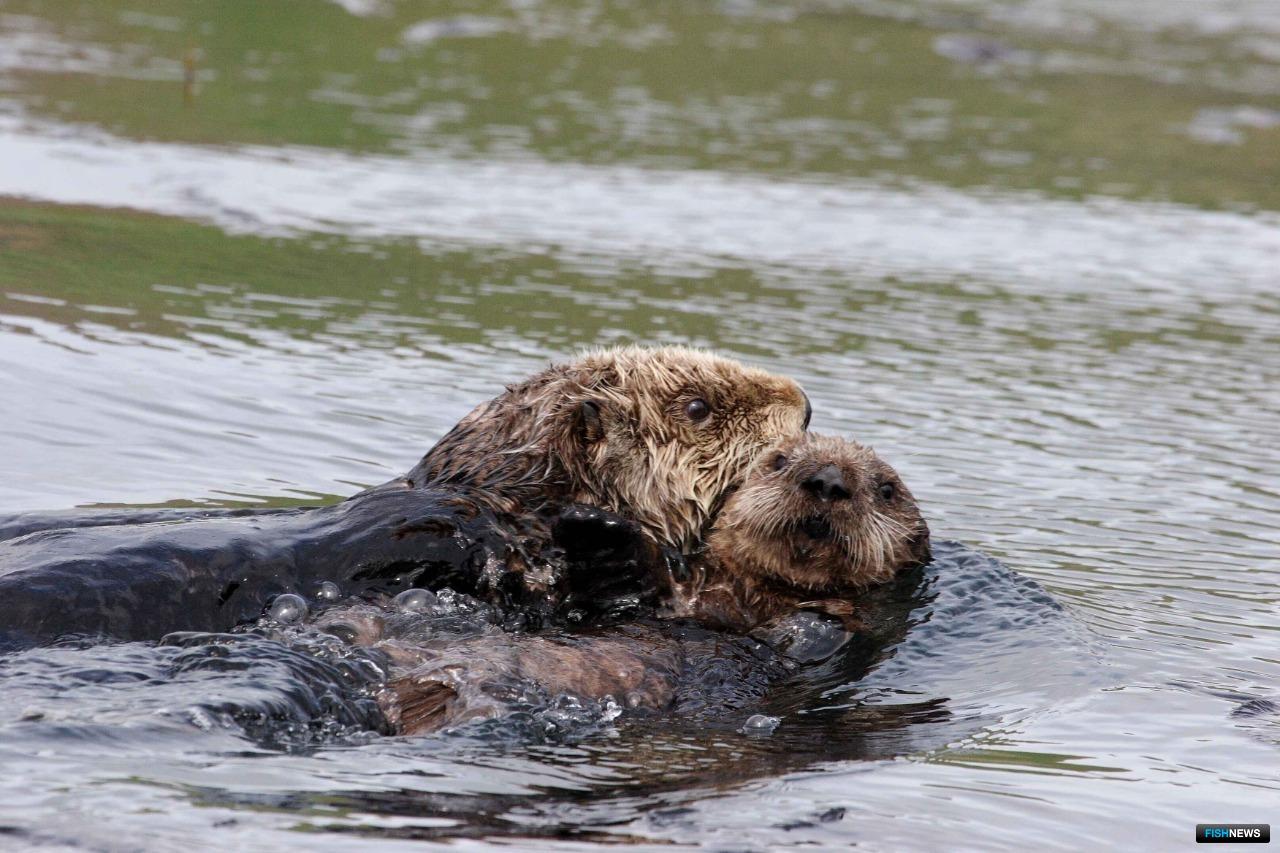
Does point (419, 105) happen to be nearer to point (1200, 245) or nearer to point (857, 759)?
point (1200, 245)

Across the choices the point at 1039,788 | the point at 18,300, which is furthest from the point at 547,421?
the point at 18,300

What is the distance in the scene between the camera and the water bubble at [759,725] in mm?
3840

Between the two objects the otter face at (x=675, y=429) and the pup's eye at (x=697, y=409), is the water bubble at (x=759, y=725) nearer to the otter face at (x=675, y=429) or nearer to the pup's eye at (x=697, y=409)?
the otter face at (x=675, y=429)

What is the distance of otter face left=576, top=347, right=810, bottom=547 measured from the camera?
15.3 ft

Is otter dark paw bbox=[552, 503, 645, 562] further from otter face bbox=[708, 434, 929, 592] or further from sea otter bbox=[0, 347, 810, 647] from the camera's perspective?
otter face bbox=[708, 434, 929, 592]

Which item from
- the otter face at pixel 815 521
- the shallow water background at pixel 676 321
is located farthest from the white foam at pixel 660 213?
the otter face at pixel 815 521

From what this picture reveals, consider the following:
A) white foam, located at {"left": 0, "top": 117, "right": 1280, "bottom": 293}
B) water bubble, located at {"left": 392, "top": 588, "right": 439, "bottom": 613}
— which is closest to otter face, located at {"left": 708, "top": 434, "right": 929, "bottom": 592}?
water bubble, located at {"left": 392, "top": 588, "right": 439, "bottom": 613}

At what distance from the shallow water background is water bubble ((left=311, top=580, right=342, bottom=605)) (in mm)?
580

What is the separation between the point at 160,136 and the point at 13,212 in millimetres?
2264

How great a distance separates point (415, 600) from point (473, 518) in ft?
0.89

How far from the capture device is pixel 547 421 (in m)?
4.56

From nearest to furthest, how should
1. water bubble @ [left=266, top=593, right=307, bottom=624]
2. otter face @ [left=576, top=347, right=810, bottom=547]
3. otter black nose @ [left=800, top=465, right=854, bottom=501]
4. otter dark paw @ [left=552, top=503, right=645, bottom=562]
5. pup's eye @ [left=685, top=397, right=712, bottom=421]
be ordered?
water bubble @ [left=266, top=593, right=307, bottom=624] < otter dark paw @ [left=552, top=503, right=645, bottom=562] < otter black nose @ [left=800, top=465, right=854, bottom=501] < otter face @ [left=576, top=347, right=810, bottom=547] < pup's eye @ [left=685, top=397, right=712, bottom=421]

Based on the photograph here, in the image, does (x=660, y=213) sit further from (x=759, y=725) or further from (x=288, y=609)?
(x=759, y=725)

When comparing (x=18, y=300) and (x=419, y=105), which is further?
(x=419, y=105)
